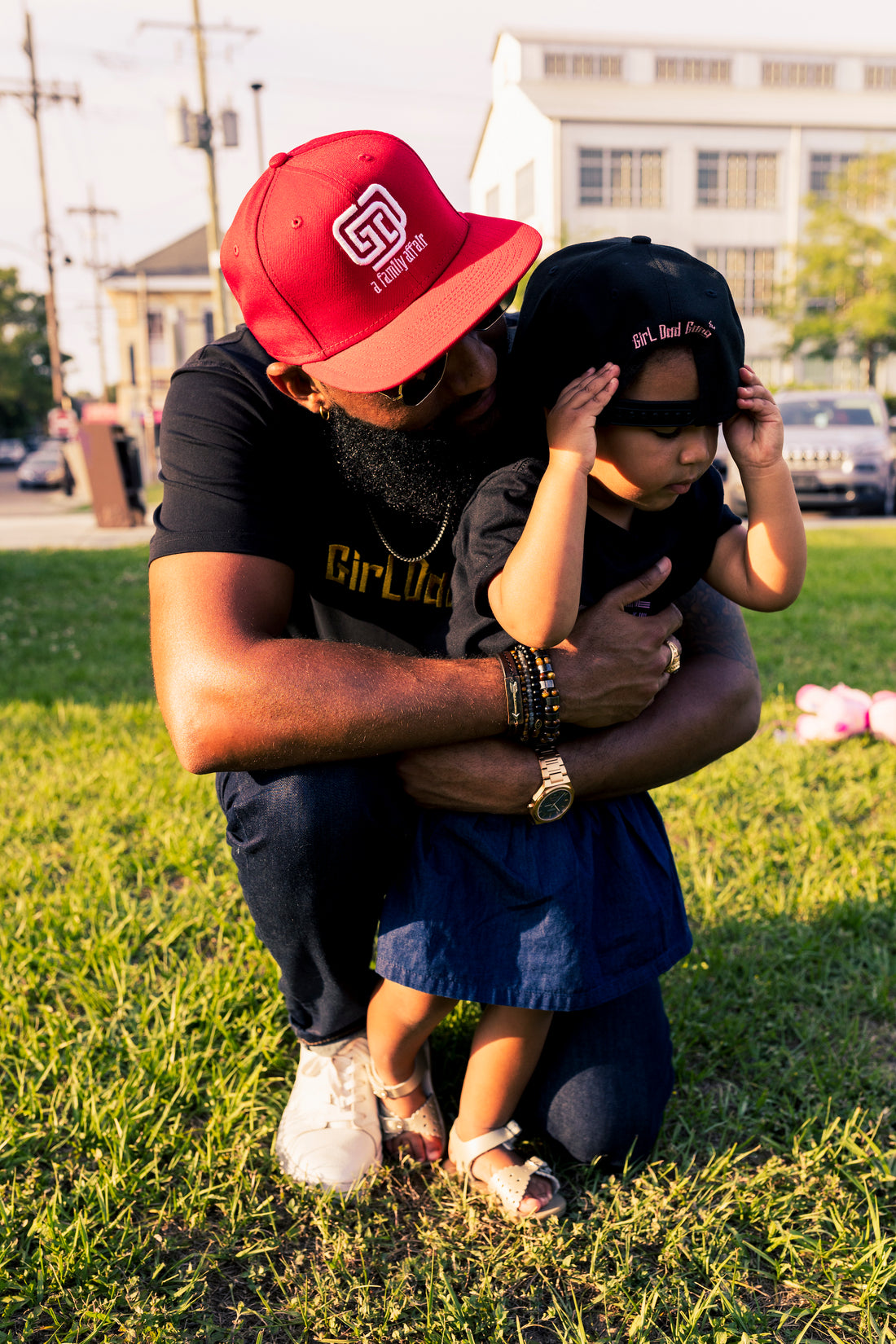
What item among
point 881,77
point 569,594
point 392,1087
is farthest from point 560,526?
point 881,77

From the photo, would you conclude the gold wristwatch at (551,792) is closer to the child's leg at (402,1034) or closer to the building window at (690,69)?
the child's leg at (402,1034)

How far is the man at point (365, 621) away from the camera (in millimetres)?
1737

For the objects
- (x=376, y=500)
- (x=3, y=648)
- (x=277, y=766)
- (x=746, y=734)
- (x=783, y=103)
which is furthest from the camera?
(x=783, y=103)

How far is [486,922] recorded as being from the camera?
1817 millimetres

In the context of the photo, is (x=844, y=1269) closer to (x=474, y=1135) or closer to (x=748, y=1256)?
(x=748, y=1256)

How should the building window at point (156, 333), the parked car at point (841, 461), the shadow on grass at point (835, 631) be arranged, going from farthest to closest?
the building window at point (156, 333) → the parked car at point (841, 461) → the shadow on grass at point (835, 631)

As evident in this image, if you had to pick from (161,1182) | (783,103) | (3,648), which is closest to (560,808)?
(161,1182)

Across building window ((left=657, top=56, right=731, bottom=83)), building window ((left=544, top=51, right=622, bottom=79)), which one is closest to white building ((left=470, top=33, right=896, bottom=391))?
building window ((left=544, top=51, right=622, bottom=79))

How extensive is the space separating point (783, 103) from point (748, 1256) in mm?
44175

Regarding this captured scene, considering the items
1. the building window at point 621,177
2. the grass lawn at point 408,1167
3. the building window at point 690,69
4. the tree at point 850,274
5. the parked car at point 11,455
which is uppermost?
the building window at point 690,69

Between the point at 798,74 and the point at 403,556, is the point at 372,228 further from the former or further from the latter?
the point at 798,74

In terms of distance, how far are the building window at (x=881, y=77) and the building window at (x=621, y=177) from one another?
12753mm

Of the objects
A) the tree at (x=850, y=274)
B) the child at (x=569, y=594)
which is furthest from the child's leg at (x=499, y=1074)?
the tree at (x=850, y=274)

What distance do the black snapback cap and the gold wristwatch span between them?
0.56 m
